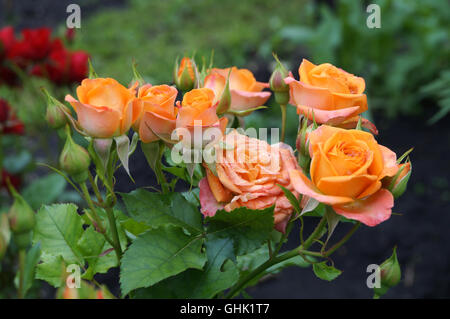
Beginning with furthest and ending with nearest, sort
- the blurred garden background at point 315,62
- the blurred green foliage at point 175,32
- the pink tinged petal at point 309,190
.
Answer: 1. the blurred green foliage at point 175,32
2. the blurred garden background at point 315,62
3. the pink tinged petal at point 309,190

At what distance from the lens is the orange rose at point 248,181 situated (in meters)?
0.46

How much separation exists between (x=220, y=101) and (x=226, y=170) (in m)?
0.09

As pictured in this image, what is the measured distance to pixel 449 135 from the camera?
6.28ft

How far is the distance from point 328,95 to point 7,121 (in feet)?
3.27

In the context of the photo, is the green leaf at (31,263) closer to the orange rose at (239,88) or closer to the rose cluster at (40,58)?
the orange rose at (239,88)

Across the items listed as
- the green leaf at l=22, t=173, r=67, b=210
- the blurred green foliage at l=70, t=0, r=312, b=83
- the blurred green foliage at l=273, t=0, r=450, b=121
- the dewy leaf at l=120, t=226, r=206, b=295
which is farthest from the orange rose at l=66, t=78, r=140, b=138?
the blurred green foliage at l=70, t=0, r=312, b=83

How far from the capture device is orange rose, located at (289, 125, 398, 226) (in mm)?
416

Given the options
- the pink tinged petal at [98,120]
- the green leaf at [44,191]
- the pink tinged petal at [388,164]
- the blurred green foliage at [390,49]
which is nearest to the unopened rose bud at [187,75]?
the pink tinged petal at [98,120]

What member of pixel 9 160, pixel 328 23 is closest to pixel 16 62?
pixel 9 160

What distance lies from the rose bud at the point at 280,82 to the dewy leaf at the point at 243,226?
7.3 inches

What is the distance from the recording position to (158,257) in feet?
1.50

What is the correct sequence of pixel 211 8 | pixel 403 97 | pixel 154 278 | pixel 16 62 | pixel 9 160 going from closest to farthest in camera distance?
pixel 154 278
pixel 16 62
pixel 9 160
pixel 403 97
pixel 211 8

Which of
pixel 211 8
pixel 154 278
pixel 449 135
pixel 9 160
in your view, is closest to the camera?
pixel 154 278
